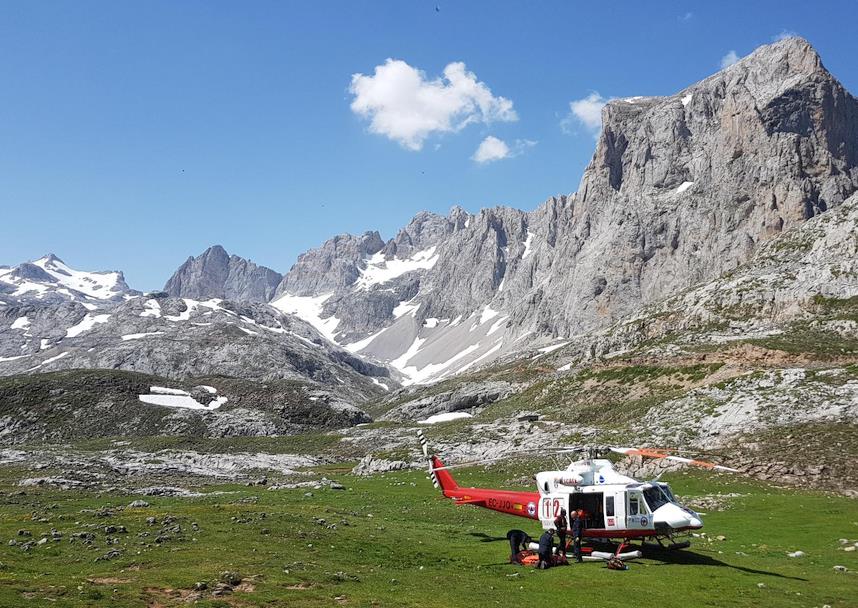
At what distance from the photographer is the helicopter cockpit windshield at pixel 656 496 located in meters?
25.6

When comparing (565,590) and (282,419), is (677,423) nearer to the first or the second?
(565,590)

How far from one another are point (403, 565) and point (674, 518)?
38.9 ft

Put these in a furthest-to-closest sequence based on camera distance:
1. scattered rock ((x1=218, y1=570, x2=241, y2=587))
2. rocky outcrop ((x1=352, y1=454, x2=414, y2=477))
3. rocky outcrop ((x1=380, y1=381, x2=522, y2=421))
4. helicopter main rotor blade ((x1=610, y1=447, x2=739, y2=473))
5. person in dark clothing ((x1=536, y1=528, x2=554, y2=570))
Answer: rocky outcrop ((x1=380, y1=381, x2=522, y2=421)) → rocky outcrop ((x1=352, y1=454, x2=414, y2=477)) → person in dark clothing ((x1=536, y1=528, x2=554, y2=570)) → helicopter main rotor blade ((x1=610, y1=447, x2=739, y2=473)) → scattered rock ((x1=218, y1=570, x2=241, y2=587))

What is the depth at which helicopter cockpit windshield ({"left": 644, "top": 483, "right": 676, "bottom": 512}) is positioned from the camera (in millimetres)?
25594

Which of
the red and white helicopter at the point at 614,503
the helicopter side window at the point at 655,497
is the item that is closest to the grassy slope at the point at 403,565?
the red and white helicopter at the point at 614,503

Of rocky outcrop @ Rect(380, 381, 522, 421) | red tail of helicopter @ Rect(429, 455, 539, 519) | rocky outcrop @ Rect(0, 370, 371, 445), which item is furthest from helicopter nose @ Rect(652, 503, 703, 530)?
rocky outcrop @ Rect(0, 370, 371, 445)

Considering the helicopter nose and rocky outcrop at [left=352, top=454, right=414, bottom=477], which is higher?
the helicopter nose

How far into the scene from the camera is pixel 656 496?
25.9 meters

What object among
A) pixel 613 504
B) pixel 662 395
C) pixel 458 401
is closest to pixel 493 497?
pixel 613 504

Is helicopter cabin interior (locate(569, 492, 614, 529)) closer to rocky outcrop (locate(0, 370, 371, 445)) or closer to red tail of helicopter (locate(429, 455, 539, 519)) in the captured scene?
red tail of helicopter (locate(429, 455, 539, 519))

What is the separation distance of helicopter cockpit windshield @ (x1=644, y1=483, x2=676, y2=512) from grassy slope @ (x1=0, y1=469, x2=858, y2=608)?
232 centimetres

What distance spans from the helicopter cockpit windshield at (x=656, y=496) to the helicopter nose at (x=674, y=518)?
0.65ft

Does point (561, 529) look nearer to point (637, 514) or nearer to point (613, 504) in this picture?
point (613, 504)

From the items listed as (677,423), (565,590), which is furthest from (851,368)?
(565,590)
